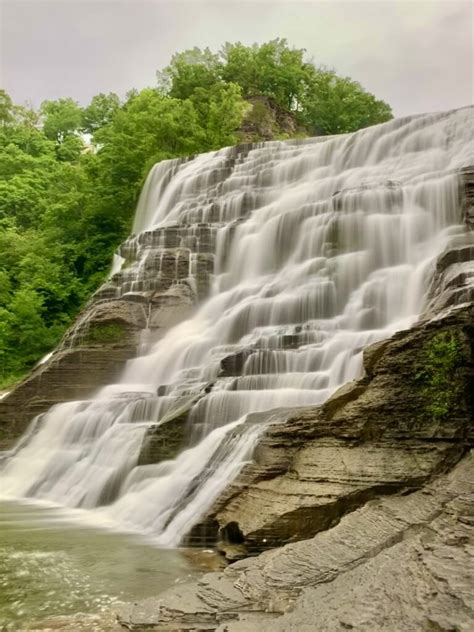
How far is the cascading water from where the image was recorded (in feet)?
37.0

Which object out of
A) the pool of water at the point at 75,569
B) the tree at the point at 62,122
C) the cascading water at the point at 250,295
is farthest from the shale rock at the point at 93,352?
the tree at the point at 62,122

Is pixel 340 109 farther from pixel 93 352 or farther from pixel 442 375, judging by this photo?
pixel 442 375

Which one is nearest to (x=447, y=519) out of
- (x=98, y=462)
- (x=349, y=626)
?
(x=349, y=626)

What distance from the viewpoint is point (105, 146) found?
33438 millimetres

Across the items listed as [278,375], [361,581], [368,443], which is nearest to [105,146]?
[278,375]

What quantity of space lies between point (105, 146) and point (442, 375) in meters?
28.8

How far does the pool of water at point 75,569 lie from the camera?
6035 millimetres

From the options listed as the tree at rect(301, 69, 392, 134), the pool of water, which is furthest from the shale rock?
the tree at rect(301, 69, 392, 134)

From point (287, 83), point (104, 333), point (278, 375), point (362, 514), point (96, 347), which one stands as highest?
point (287, 83)

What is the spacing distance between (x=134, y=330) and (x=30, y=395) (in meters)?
3.38

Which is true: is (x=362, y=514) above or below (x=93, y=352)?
below

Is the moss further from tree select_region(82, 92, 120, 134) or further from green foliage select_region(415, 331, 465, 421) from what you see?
tree select_region(82, 92, 120, 134)

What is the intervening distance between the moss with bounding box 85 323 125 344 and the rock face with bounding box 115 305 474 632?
33.8ft

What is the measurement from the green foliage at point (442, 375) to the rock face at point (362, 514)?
0.04ft
